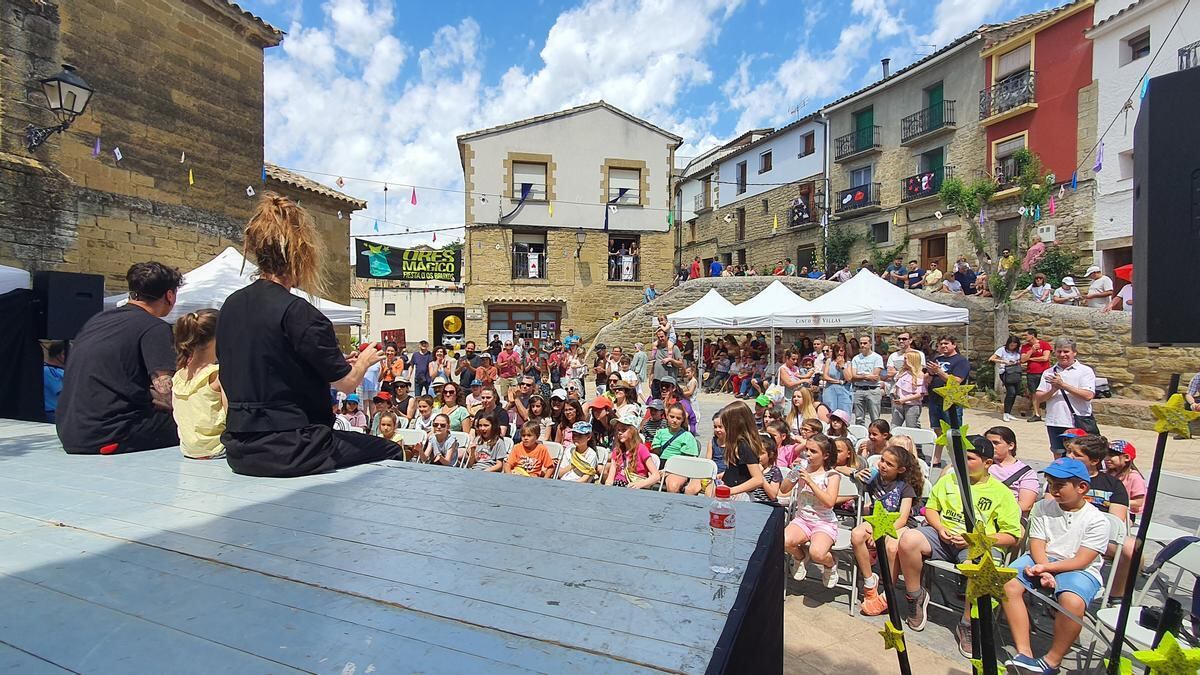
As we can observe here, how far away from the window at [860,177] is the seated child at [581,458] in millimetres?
23001

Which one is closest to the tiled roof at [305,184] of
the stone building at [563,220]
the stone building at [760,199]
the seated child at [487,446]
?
the stone building at [563,220]

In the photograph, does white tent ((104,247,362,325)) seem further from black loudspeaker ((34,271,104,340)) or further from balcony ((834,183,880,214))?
balcony ((834,183,880,214))

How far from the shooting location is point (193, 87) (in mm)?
10672

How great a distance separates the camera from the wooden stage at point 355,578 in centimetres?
118

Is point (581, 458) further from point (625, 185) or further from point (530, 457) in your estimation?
point (625, 185)

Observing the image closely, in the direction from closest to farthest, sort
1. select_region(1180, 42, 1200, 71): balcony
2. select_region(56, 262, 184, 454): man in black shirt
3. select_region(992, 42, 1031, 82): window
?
select_region(56, 262, 184, 454): man in black shirt, select_region(1180, 42, 1200, 71): balcony, select_region(992, 42, 1031, 82): window

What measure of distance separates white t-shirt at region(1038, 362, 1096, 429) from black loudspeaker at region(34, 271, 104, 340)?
9129 mm

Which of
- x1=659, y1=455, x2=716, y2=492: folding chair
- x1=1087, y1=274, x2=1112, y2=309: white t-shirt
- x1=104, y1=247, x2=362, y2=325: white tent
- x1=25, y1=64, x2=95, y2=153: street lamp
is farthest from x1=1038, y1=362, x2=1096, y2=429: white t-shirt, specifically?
x1=25, y1=64, x2=95, y2=153: street lamp

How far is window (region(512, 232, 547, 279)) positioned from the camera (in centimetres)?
2289

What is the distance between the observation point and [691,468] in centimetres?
465

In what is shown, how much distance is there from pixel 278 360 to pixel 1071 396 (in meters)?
7.03

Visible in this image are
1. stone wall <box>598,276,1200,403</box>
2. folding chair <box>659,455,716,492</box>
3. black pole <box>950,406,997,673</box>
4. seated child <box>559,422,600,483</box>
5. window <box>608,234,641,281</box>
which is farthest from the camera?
window <box>608,234,641,281</box>

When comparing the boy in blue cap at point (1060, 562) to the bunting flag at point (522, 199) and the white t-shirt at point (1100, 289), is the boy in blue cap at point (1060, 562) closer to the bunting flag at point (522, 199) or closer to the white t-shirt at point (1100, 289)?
the white t-shirt at point (1100, 289)

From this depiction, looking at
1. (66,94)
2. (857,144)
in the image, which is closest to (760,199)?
(857,144)
